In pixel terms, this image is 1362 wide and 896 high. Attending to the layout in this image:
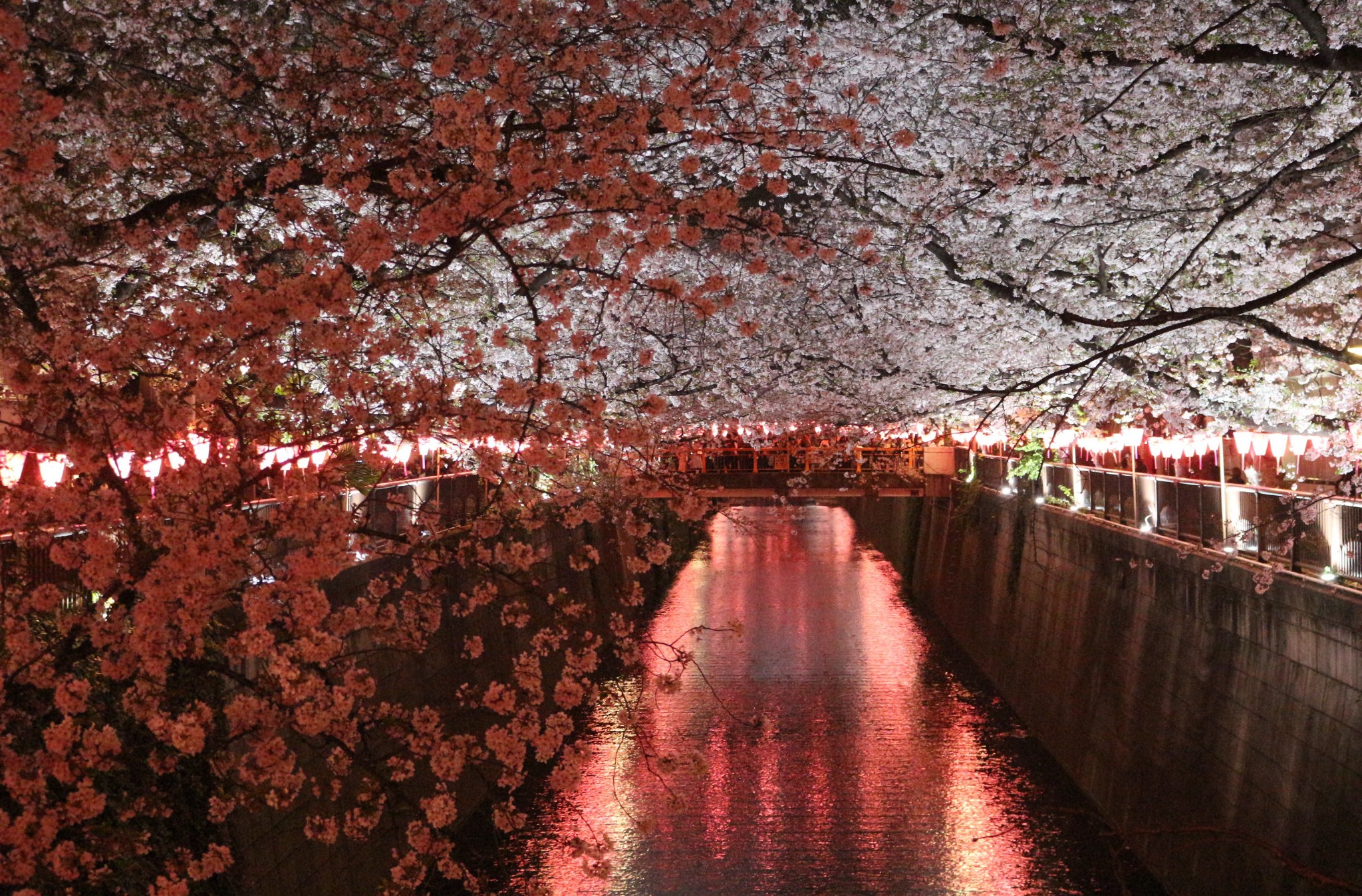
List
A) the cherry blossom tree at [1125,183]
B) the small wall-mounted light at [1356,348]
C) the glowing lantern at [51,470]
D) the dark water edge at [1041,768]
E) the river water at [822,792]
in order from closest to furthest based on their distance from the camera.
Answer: the cherry blossom tree at [1125,183] → the glowing lantern at [51,470] → the small wall-mounted light at [1356,348] → the dark water edge at [1041,768] → the river water at [822,792]

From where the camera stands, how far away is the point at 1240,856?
1001cm

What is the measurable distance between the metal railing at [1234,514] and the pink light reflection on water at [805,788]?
12.4ft

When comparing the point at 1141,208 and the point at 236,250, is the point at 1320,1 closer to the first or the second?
the point at 1141,208

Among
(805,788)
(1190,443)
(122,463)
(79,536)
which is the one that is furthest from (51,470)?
(1190,443)

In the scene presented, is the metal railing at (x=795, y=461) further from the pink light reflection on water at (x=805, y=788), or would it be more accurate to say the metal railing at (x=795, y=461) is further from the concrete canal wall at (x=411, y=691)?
the concrete canal wall at (x=411, y=691)

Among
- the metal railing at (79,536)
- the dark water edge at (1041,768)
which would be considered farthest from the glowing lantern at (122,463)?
the dark water edge at (1041,768)

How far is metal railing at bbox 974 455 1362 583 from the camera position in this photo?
28.7ft

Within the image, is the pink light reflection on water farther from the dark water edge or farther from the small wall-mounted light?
the small wall-mounted light

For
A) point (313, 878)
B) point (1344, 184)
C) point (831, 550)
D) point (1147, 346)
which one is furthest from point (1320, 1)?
point (831, 550)

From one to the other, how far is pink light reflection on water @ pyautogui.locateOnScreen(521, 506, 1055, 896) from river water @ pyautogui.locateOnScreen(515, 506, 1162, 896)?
32 mm

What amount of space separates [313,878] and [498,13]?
6963 mm

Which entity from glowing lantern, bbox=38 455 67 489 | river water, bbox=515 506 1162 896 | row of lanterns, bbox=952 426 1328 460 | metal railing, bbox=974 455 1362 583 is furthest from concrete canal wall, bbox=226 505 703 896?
row of lanterns, bbox=952 426 1328 460

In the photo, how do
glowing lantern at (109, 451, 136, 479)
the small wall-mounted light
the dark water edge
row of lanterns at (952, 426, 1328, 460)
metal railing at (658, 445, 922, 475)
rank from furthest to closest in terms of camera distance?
metal railing at (658, 445, 922, 475), row of lanterns at (952, 426, 1328, 460), the dark water edge, the small wall-mounted light, glowing lantern at (109, 451, 136, 479)

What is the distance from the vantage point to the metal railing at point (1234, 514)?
28.7 feet
